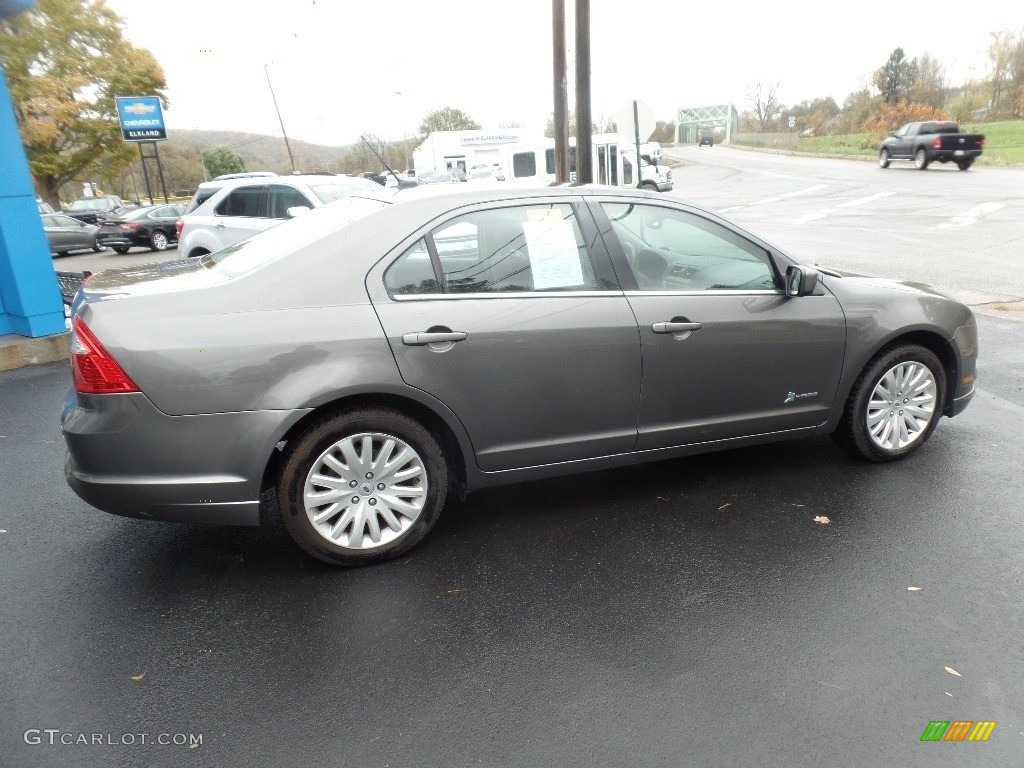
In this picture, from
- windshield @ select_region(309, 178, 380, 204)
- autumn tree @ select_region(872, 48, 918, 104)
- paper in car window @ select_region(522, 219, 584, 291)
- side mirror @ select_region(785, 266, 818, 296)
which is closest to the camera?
paper in car window @ select_region(522, 219, 584, 291)

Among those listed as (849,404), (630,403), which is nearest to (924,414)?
(849,404)

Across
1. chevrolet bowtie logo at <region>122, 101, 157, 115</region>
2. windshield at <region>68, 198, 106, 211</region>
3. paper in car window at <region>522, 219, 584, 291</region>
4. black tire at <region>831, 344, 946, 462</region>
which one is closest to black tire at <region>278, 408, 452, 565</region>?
paper in car window at <region>522, 219, 584, 291</region>

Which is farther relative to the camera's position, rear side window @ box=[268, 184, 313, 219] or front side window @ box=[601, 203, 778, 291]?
rear side window @ box=[268, 184, 313, 219]

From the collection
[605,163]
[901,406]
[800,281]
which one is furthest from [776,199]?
[800,281]

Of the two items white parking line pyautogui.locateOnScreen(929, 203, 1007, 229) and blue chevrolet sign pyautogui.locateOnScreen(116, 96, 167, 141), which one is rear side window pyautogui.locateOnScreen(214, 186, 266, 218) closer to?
white parking line pyautogui.locateOnScreen(929, 203, 1007, 229)

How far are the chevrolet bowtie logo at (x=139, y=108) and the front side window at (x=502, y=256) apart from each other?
40.5m

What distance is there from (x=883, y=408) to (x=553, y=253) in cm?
219

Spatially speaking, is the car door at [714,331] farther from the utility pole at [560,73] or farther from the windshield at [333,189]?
the utility pole at [560,73]

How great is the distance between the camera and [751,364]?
4086 mm

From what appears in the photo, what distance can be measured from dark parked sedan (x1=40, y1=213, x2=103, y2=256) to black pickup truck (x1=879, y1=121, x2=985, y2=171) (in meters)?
31.4

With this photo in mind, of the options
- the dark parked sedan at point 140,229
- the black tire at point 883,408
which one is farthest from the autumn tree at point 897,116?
the black tire at point 883,408

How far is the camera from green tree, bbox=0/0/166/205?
3781 cm

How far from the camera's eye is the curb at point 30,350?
7777 millimetres

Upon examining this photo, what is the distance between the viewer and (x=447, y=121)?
8862 cm
